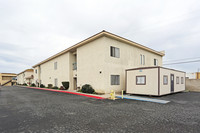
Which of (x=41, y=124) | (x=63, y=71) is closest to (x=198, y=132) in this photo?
(x=41, y=124)

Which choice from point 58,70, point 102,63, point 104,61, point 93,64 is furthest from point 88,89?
point 58,70

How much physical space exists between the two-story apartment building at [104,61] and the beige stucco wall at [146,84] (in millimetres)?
2016

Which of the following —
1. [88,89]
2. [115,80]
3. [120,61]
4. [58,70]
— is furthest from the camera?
[58,70]

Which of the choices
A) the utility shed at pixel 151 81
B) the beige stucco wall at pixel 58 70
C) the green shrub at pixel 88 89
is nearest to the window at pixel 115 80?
the utility shed at pixel 151 81

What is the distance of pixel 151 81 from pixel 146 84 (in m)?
0.63

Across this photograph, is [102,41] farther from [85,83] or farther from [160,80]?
[160,80]

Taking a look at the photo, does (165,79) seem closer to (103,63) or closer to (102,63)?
(103,63)

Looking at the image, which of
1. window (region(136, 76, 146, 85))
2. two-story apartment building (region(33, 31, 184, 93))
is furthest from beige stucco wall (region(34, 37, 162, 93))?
window (region(136, 76, 146, 85))

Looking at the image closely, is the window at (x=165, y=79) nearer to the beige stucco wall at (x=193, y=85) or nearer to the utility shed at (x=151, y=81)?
the utility shed at (x=151, y=81)

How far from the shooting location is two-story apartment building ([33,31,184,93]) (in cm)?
1400

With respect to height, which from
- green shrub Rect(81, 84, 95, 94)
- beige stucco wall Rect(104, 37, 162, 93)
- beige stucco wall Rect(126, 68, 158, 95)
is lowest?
green shrub Rect(81, 84, 95, 94)

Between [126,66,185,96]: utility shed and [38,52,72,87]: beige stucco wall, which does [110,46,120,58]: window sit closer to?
[126,66,185,96]: utility shed

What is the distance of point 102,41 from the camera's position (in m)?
14.1

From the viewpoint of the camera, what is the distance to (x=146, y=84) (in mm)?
12125
